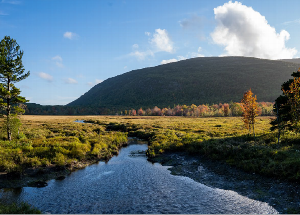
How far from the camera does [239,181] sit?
18.3 m

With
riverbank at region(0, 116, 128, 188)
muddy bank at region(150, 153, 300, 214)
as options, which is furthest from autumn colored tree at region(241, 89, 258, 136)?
riverbank at region(0, 116, 128, 188)

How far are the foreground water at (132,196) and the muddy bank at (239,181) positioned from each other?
90 cm

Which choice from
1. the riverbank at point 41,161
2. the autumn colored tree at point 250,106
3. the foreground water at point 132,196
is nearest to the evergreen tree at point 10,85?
the riverbank at point 41,161

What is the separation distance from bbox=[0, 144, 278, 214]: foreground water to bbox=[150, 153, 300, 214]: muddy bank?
0.90 m

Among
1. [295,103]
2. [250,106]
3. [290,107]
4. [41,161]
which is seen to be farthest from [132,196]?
[290,107]

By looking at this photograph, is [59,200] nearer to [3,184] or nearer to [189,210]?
[3,184]

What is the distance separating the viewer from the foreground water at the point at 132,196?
13445 millimetres

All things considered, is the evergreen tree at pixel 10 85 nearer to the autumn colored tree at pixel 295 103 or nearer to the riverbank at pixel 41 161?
the riverbank at pixel 41 161

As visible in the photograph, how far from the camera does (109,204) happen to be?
14.2 m

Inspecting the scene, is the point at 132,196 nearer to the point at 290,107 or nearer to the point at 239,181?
the point at 239,181

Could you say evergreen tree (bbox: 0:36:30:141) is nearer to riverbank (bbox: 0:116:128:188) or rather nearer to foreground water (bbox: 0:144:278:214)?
riverbank (bbox: 0:116:128:188)

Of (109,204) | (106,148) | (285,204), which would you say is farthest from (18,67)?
(285,204)

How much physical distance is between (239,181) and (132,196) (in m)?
10.4

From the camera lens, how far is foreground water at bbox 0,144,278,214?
44.1 ft
